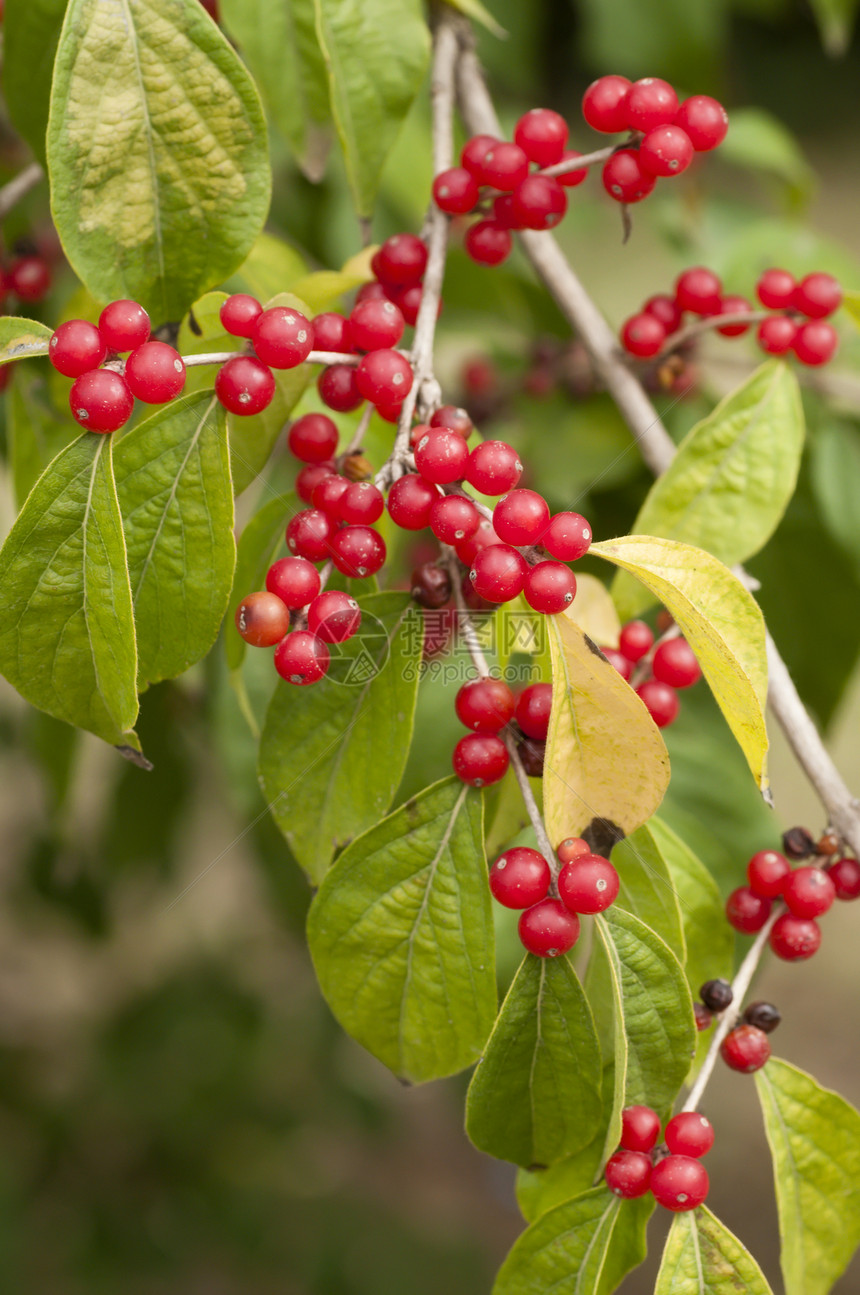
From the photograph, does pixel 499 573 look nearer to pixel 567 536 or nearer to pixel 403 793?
pixel 567 536

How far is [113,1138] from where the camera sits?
1.68 metres

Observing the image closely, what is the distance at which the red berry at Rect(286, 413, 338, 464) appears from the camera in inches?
22.3

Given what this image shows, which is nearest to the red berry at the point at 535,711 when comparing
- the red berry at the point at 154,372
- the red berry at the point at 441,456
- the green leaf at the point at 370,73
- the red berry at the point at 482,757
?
the red berry at the point at 482,757

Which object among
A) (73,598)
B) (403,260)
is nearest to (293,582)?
(73,598)

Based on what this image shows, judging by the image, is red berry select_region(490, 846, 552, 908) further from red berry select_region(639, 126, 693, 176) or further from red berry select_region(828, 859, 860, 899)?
red berry select_region(639, 126, 693, 176)

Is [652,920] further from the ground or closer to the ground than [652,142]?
closer to the ground

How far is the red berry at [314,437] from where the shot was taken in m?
0.57

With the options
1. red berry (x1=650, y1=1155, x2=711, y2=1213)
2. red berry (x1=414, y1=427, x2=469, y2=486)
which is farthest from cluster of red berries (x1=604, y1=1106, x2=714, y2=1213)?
red berry (x1=414, y1=427, x2=469, y2=486)

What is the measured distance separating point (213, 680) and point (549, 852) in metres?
0.48

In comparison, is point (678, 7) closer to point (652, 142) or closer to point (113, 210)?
point (652, 142)

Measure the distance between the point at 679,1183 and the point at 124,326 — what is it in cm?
47

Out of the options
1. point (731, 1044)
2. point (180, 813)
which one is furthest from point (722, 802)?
point (180, 813)

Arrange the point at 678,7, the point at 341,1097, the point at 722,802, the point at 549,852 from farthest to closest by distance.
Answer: the point at 341,1097 < the point at 678,7 < the point at 722,802 < the point at 549,852

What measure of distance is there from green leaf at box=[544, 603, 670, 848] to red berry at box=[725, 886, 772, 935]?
0.55 ft
